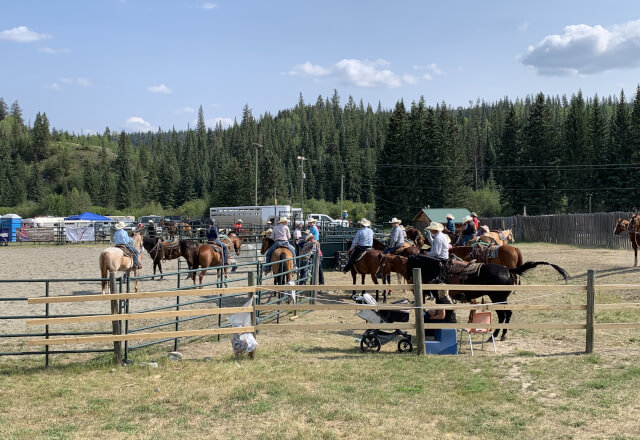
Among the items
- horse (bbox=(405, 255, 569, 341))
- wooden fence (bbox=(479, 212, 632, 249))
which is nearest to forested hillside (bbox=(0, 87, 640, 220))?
wooden fence (bbox=(479, 212, 632, 249))

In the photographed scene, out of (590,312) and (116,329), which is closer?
(116,329)

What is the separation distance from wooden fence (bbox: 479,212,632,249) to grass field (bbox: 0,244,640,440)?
83.1 ft

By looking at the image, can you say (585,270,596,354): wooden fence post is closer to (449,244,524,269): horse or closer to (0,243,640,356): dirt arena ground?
(0,243,640,356): dirt arena ground

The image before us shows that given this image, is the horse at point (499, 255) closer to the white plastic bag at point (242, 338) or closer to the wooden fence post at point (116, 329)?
the white plastic bag at point (242, 338)

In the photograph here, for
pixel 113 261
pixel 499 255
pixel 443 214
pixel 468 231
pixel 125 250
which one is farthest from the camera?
pixel 443 214

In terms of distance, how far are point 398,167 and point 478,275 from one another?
2267 inches

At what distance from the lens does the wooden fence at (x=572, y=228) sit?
106 feet

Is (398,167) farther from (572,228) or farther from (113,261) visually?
(113,261)

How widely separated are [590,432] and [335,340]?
515 cm

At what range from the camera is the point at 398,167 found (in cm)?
6725

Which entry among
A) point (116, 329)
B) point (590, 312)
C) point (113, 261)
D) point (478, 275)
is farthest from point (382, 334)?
point (113, 261)

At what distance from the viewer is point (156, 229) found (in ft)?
123

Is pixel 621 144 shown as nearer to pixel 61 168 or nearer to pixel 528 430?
→ pixel 528 430

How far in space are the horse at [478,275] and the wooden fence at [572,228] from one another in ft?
76.5
